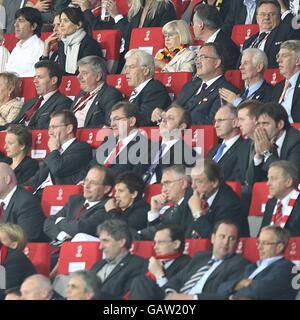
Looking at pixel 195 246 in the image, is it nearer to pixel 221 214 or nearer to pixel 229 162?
pixel 221 214

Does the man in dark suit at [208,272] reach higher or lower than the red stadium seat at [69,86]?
lower

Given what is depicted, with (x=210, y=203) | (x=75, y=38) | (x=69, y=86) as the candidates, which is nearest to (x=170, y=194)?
(x=210, y=203)

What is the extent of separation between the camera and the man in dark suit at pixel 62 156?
1308 cm

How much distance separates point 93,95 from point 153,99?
52 cm

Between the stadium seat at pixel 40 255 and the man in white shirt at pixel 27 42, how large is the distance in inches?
116

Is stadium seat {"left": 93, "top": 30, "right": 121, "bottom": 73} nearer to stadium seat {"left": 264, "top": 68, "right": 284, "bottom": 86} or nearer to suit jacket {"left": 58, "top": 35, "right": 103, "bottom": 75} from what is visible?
suit jacket {"left": 58, "top": 35, "right": 103, "bottom": 75}

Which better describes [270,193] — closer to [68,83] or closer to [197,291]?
[197,291]

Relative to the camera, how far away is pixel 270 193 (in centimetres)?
1151

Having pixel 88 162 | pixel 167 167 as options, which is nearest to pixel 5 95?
pixel 88 162

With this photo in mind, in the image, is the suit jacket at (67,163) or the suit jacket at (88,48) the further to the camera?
the suit jacket at (88,48)

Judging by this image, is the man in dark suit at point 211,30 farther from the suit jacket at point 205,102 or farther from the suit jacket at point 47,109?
the suit jacket at point 47,109

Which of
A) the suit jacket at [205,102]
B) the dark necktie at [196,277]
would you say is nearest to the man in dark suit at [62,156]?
the suit jacket at [205,102]

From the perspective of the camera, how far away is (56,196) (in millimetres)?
12820
